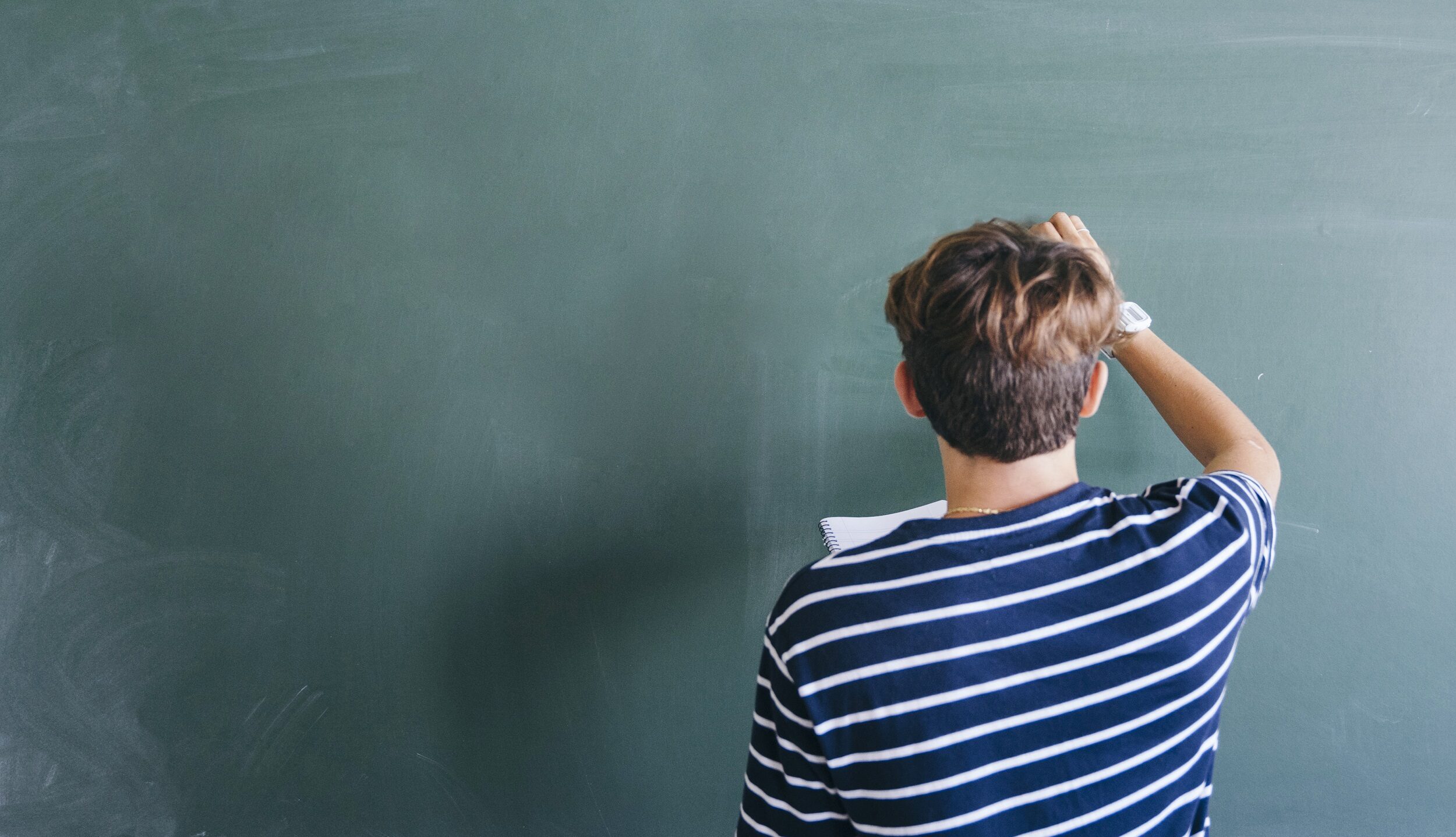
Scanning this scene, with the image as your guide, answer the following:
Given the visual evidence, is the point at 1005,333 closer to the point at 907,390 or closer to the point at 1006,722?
the point at 907,390

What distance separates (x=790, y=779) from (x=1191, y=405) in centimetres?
60

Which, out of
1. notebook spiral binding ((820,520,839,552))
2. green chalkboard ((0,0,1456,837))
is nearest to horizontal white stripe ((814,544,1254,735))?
notebook spiral binding ((820,520,839,552))

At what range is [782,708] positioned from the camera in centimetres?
63

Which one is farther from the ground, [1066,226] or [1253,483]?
[1066,226]

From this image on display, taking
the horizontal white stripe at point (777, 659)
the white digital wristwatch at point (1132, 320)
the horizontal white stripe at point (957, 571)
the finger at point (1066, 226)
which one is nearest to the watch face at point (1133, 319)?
the white digital wristwatch at point (1132, 320)

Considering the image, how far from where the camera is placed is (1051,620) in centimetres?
60

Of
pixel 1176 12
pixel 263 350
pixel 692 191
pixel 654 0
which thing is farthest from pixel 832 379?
pixel 263 350

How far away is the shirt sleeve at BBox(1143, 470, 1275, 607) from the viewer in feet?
2.20

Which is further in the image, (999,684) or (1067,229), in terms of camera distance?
(1067,229)

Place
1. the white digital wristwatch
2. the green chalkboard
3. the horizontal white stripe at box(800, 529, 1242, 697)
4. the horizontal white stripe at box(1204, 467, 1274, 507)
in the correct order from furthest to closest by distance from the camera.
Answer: the green chalkboard, the white digital wristwatch, the horizontal white stripe at box(1204, 467, 1274, 507), the horizontal white stripe at box(800, 529, 1242, 697)

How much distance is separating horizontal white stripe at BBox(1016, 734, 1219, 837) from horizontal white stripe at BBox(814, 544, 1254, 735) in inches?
5.0

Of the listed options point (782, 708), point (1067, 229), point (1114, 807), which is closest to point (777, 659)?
point (782, 708)

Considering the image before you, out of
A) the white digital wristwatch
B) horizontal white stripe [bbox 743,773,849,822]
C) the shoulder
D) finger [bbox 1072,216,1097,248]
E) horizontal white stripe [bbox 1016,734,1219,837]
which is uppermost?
finger [bbox 1072,216,1097,248]

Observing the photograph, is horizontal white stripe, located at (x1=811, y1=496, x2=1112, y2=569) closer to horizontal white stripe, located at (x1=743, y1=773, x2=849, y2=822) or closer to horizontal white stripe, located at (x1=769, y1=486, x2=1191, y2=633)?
horizontal white stripe, located at (x1=769, y1=486, x2=1191, y2=633)
